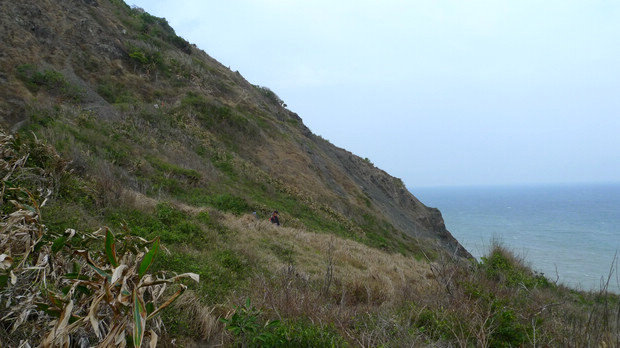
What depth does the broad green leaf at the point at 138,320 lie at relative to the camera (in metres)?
1.84

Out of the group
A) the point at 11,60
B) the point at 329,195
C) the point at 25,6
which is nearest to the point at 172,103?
the point at 11,60

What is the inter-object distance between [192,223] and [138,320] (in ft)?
22.0

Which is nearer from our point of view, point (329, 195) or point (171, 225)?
point (171, 225)

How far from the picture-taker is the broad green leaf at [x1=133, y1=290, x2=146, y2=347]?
1.84m

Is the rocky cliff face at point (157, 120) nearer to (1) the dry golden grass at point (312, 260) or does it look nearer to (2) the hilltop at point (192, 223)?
(2) the hilltop at point (192, 223)

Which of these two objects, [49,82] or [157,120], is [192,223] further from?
[49,82]

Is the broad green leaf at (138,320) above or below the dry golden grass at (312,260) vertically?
above

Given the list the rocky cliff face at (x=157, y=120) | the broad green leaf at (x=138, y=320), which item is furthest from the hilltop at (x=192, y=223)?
the rocky cliff face at (x=157, y=120)

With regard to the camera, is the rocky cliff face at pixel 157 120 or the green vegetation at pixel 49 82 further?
the green vegetation at pixel 49 82

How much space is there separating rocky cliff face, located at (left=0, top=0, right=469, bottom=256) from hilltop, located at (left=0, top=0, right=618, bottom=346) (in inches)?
4.7

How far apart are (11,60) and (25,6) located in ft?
21.0

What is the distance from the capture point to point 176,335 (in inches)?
121

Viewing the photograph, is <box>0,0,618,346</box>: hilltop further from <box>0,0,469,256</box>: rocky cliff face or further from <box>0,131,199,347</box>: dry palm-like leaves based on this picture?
<box>0,0,469,256</box>: rocky cliff face

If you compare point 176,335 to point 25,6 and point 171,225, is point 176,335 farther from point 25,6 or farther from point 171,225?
point 25,6
